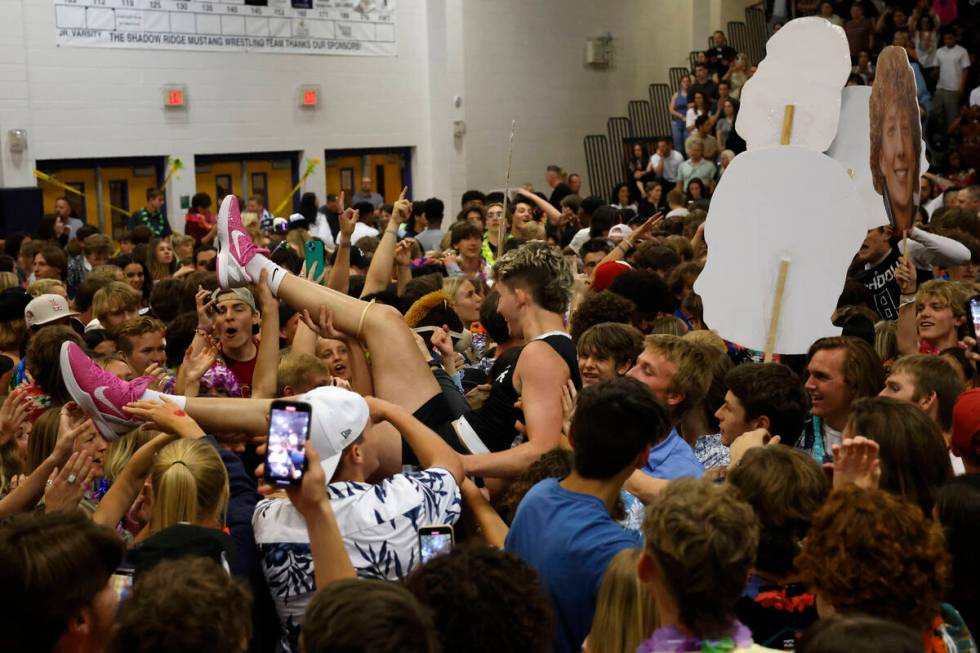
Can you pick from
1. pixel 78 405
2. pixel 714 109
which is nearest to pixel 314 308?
pixel 78 405

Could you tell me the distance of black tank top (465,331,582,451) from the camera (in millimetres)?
4016

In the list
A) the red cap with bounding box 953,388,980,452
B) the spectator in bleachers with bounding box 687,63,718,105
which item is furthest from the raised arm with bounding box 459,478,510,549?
the spectator in bleachers with bounding box 687,63,718,105

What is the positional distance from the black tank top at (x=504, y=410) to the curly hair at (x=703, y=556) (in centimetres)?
176

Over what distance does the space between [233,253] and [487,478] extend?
190 cm

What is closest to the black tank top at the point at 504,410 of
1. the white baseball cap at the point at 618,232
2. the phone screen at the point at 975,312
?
the phone screen at the point at 975,312

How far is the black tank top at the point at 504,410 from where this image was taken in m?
4.02

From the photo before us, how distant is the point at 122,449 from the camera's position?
3654 millimetres

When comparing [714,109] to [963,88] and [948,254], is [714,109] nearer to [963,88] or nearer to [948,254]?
[963,88]

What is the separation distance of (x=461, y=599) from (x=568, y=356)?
2061 millimetres

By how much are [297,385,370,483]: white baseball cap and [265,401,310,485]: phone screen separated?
0.29m

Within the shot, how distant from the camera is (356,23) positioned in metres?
16.0

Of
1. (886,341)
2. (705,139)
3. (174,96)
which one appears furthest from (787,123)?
(174,96)

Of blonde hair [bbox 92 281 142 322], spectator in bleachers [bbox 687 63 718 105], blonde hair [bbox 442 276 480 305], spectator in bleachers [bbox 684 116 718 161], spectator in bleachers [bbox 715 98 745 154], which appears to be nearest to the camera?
blonde hair [bbox 92 281 142 322]

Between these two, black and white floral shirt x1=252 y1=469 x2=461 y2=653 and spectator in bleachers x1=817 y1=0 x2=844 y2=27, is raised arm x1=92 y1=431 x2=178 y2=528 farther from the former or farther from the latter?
spectator in bleachers x1=817 y1=0 x2=844 y2=27
